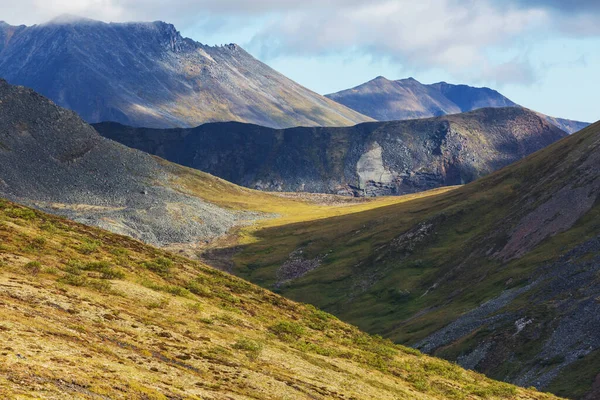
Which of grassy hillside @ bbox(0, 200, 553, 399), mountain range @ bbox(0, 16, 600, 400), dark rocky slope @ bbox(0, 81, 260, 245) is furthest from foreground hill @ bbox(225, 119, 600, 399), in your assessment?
dark rocky slope @ bbox(0, 81, 260, 245)

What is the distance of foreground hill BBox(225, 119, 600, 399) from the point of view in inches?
2694

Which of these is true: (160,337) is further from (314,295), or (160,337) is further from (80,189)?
(80,189)

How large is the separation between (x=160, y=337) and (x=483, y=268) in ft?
270

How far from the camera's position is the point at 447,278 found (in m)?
116

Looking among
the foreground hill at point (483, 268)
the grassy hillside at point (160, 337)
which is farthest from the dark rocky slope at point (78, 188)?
the grassy hillside at point (160, 337)

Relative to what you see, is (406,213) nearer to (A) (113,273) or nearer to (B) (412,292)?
(B) (412,292)

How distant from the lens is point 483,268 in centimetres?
10919

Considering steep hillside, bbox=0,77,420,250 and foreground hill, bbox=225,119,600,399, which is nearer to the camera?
foreground hill, bbox=225,119,600,399

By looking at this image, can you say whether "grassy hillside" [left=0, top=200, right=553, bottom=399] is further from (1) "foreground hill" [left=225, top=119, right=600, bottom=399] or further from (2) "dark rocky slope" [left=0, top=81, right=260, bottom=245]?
(2) "dark rocky slope" [left=0, top=81, right=260, bottom=245]

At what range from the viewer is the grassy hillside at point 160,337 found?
88.0ft

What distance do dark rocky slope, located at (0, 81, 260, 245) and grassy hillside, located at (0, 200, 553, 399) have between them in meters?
108

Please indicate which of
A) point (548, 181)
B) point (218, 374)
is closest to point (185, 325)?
point (218, 374)

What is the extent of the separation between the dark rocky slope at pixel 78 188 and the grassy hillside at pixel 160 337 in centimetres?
10770

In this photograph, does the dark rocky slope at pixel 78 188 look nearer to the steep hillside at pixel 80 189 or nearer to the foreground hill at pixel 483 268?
the steep hillside at pixel 80 189
